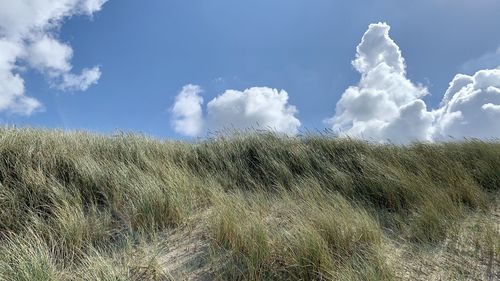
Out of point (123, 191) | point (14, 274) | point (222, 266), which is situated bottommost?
point (222, 266)

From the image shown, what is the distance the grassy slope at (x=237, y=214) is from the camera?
361cm

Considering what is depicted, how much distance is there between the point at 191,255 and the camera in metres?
3.95

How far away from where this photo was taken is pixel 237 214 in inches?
173

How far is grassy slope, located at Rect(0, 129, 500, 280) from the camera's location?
361cm

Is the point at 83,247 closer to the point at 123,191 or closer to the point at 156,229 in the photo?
the point at 156,229

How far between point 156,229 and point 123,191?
986mm

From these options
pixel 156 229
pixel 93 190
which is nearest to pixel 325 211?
pixel 156 229

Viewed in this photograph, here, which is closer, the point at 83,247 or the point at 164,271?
the point at 164,271

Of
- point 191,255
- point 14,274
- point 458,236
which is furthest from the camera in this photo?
point 458,236

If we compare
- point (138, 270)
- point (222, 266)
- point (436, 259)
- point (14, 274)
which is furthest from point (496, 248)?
point (14, 274)

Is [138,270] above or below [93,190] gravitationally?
below

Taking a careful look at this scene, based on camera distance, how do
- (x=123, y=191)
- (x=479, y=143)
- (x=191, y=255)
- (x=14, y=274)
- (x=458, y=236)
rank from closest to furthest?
(x=14, y=274), (x=191, y=255), (x=458, y=236), (x=123, y=191), (x=479, y=143)

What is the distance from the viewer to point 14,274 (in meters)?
3.27

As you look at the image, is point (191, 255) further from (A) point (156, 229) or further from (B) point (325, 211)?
(B) point (325, 211)
